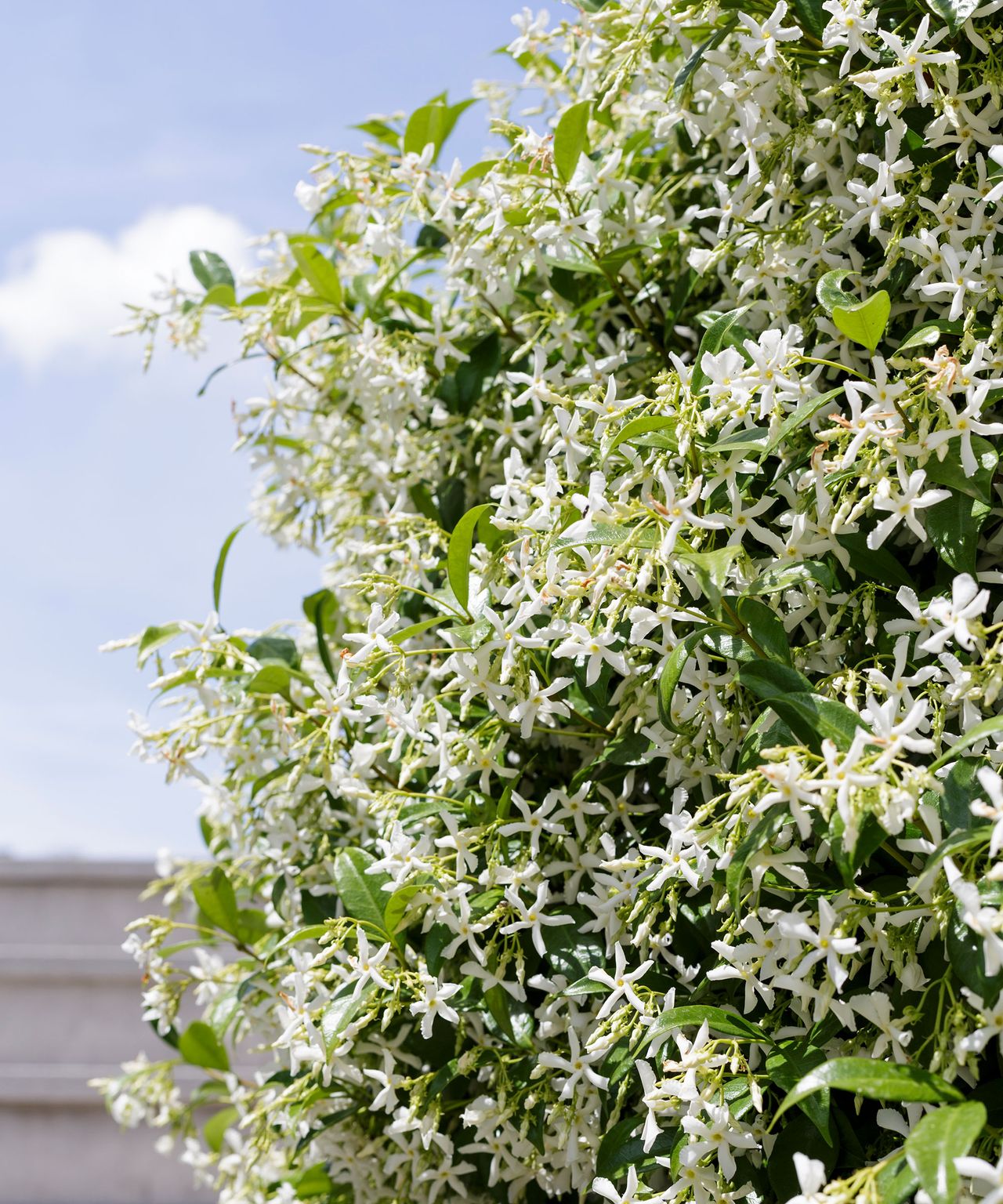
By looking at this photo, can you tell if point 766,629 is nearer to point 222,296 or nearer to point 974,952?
point 974,952

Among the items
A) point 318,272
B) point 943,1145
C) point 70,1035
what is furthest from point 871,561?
point 70,1035

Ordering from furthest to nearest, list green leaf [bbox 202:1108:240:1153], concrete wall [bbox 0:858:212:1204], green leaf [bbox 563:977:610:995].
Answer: concrete wall [bbox 0:858:212:1204] < green leaf [bbox 202:1108:240:1153] < green leaf [bbox 563:977:610:995]

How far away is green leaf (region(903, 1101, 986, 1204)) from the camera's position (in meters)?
0.64

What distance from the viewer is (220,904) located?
4.94 feet

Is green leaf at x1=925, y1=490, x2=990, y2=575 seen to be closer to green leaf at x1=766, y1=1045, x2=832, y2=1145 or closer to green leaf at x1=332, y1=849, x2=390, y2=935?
green leaf at x1=766, y1=1045, x2=832, y2=1145

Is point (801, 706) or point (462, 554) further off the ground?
point (462, 554)

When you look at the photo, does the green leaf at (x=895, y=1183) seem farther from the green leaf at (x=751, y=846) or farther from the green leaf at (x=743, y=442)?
the green leaf at (x=743, y=442)

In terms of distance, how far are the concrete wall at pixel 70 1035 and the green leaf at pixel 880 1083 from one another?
4.20m

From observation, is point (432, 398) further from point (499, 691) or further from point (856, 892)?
point (856, 892)

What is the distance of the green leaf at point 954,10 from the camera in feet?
3.07

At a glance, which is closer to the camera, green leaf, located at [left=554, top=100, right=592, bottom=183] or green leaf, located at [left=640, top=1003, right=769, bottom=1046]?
green leaf, located at [left=640, top=1003, right=769, bottom=1046]

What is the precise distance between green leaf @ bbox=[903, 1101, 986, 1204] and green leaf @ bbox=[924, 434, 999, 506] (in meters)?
0.43

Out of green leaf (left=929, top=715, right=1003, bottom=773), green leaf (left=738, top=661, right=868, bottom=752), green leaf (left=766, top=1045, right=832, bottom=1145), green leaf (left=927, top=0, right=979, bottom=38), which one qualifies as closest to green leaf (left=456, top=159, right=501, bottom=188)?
green leaf (left=927, top=0, right=979, bottom=38)

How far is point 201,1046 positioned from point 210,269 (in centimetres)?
107
